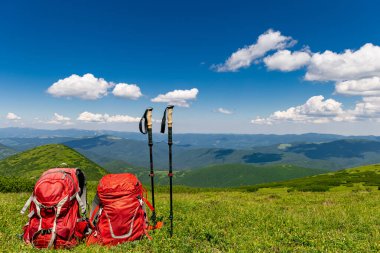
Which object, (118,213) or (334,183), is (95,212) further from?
(334,183)

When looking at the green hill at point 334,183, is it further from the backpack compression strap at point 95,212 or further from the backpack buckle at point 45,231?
the backpack buckle at point 45,231

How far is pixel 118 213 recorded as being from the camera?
10.0 metres

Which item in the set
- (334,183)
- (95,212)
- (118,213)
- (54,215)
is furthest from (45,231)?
(334,183)

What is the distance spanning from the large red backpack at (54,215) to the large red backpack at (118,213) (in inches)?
26.2

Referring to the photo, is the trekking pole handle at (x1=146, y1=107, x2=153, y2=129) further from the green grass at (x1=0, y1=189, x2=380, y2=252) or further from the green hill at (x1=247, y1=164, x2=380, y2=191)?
the green hill at (x1=247, y1=164, x2=380, y2=191)

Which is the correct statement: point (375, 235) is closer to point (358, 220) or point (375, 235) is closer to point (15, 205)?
point (358, 220)

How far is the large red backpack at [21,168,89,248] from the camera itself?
30.6 feet

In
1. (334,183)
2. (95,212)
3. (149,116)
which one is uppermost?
(149,116)

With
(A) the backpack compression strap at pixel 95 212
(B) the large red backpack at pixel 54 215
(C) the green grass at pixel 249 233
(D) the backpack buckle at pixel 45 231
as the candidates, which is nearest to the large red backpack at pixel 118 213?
(A) the backpack compression strap at pixel 95 212

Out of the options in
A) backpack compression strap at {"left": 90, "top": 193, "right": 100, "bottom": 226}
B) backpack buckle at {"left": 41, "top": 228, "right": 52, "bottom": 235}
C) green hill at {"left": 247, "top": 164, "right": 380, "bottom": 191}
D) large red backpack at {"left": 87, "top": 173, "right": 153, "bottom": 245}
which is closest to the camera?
backpack buckle at {"left": 41, "top": 228, "right": 52, "bottom": 235}

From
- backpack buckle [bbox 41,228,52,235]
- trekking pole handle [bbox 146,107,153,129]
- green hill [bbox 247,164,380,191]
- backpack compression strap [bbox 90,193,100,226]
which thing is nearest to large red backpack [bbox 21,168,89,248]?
backpack buckle [bbox 41,228,52,235]

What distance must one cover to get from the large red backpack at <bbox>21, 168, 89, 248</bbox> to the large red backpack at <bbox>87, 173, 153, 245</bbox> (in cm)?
67

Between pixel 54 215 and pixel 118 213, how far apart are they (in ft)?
6.72

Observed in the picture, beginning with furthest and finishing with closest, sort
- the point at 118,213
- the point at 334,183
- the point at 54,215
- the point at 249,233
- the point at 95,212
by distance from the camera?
the point at 334,183 → the point at 249,233 → the point at 95,212 → the point at 118,213 → the point at 54,215
